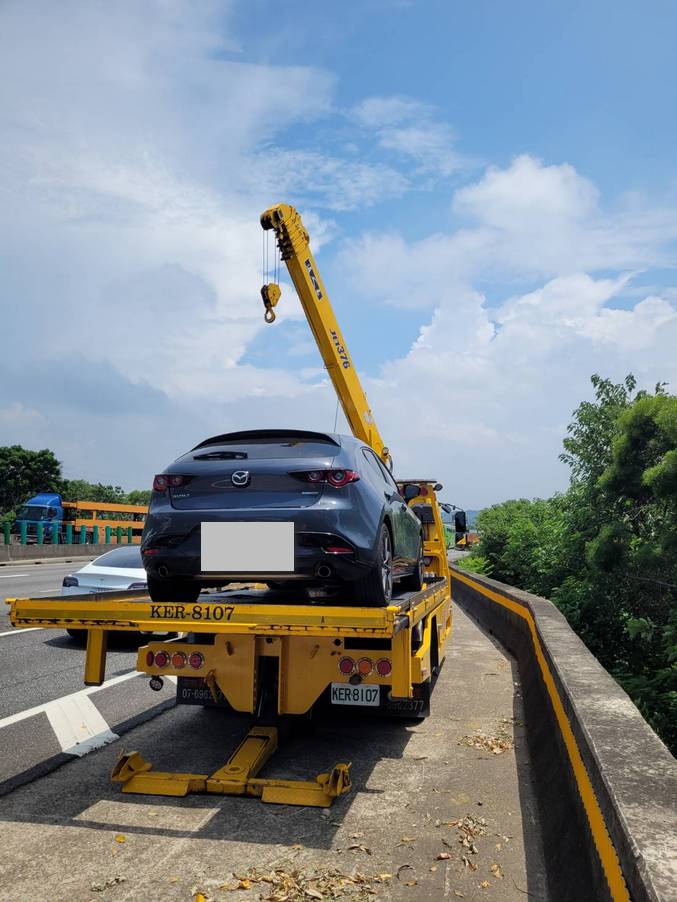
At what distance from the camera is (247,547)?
4.69m

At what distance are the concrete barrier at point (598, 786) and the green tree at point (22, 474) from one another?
1999 inches

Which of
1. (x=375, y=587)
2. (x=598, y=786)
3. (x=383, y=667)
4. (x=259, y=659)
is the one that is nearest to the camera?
(x=598, y=786)

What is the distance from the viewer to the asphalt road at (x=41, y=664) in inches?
268

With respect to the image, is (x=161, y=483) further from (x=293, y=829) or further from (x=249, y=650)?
(x=293, y=829)

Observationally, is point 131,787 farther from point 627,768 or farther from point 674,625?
point 674,625

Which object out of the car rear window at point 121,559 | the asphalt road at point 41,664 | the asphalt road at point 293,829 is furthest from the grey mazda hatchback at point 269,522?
the car rear window at point 121,559

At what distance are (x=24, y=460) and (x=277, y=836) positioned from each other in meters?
52.5

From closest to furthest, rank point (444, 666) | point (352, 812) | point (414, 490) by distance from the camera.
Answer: point (352, 812)
point (414, 490)
point (444, 666)

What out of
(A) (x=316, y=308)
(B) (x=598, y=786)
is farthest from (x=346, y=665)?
(A) (x=316, y=308)

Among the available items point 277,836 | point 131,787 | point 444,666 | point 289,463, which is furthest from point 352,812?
point 444,666

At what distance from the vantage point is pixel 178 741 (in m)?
5.73

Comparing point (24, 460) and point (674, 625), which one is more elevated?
point (24, 460)

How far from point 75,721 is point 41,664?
2.47m

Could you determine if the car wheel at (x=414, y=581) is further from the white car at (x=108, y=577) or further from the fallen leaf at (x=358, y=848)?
the white car at (x=108, y=577)
